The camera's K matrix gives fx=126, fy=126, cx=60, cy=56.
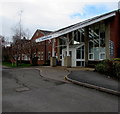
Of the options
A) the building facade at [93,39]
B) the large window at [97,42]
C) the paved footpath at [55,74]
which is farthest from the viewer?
the large window at [97,42]

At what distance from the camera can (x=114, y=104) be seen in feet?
16.0

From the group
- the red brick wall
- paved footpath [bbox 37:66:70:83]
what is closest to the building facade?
the red brick wall

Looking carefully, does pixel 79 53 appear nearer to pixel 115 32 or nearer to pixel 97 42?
pixel 97 42

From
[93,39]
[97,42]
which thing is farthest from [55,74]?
[93,39]

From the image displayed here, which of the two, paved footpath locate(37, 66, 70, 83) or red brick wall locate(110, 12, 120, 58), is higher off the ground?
red brick wall locate(110, 12, 120, 58)

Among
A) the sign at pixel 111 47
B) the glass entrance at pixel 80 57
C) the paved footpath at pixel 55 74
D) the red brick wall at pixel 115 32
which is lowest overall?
the paved footpath at pixel 55 74

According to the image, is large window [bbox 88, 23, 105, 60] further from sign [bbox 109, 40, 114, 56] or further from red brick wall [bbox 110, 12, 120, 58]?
red brick wall [bbox 110, 12, 120, 58]

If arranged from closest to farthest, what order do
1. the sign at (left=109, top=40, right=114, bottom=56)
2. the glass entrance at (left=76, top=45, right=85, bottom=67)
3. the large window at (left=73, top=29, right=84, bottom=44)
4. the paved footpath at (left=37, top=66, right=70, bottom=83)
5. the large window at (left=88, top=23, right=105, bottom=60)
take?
the paved footpath at (left=37, top=66, right=70, bottom=83) < the sign at (left=109, top=40, right=114, bottom=56) < the large window at (left=88, top=23, right=105, bottom=60) < the glass entrance at (left=76, top=45, right=85, bottom=67) < the large window at (left=73, top=29, right=84, bottom=44)

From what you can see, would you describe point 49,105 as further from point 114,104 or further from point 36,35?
point 36,35

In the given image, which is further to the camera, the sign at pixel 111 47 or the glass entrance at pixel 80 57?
the glass entrance at pixel 80 57

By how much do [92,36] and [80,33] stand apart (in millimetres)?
2333

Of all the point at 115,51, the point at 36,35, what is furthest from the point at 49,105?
the point at 36,35

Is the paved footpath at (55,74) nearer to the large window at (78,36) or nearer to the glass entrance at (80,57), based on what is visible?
the glass entrance at (80,57)

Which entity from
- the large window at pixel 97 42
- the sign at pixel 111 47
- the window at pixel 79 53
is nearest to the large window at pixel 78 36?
the large window at pixel 97 42
